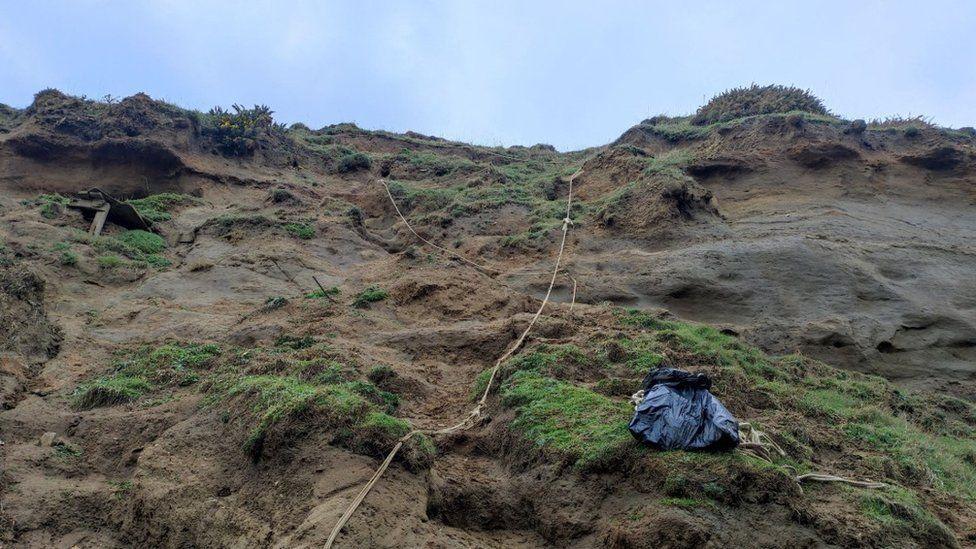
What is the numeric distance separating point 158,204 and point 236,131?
4.28 meters

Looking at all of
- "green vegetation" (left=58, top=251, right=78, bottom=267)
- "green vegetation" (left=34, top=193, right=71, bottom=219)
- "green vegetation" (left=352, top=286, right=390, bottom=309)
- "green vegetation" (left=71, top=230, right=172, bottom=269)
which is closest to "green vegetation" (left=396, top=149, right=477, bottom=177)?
"green vegetation" (left=71, top=230, right=172, bottom=269)

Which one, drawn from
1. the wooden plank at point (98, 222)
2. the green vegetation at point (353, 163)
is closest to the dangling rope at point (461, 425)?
the wooden plank at point (98, 222)

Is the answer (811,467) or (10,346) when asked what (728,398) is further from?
(10,346)

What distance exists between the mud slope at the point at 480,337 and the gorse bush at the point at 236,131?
0.11 meters

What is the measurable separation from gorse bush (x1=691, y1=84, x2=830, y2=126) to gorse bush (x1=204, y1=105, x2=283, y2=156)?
12477 millimetres

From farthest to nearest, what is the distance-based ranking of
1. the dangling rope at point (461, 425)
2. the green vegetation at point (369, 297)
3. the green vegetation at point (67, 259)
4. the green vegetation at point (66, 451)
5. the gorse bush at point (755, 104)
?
the gorse bush at point (755, 104) → the green vegetation at point (67, 259) → the green vegetation at point (369, 297) → the green vegetation at point (66, 451) → the dangling rope at point (461, 425)

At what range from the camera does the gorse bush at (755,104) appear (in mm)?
17781

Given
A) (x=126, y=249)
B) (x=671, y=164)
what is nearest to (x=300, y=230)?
(x=126, y=249)

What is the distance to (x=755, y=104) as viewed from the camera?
18219 millimetres

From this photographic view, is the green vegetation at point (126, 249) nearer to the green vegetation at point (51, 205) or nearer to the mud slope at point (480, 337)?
the mud slope at point (480, 337)

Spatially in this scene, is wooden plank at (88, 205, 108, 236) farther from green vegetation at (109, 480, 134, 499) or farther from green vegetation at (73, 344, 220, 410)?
green vegetation at (109, 480, 134, 499)

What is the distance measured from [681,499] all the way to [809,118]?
13.5m

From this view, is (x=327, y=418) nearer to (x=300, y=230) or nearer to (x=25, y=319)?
(x=25, y=319)

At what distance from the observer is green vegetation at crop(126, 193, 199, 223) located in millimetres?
13821
